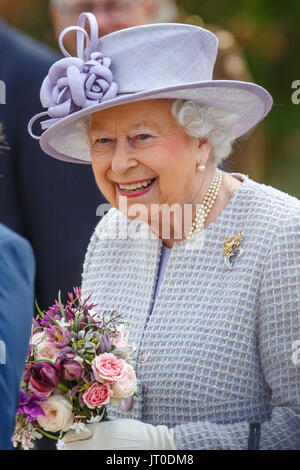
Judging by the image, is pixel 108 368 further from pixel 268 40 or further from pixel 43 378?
pixel 268 40

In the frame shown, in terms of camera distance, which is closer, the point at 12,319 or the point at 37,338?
the point at 12,319

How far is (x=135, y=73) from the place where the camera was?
307cm

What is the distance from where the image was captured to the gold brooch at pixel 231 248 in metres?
3.14

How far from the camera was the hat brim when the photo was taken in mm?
3006

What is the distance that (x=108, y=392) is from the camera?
277 cm

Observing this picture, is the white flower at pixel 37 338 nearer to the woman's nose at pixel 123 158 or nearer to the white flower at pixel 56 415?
the white flower at pixel 56 415

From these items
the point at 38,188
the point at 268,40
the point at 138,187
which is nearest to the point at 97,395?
the point at 138,187

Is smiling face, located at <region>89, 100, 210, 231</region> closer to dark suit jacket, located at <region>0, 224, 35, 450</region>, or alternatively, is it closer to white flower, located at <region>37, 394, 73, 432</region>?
white flower, located at <region>37, 394, 73, 432</region>

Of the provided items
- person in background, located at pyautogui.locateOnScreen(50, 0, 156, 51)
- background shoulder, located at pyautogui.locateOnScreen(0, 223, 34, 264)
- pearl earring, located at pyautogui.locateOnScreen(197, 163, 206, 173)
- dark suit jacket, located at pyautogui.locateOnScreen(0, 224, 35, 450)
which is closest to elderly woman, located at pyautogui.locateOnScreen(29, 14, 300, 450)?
pearl earring, located at pyautogui.locateOnScreen(197, 163, 206, 173)

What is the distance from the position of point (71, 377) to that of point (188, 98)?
98cm

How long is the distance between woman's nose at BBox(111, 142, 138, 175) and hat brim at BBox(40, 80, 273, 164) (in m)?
0.15
